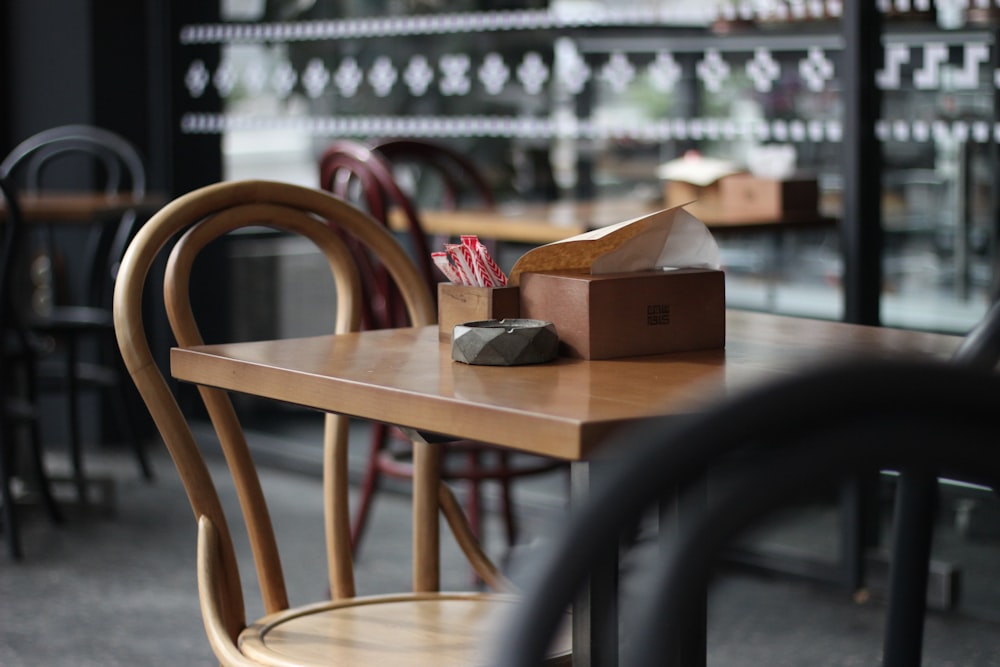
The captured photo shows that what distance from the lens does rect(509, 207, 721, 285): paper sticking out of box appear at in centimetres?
142

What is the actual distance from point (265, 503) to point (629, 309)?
475 millimetres

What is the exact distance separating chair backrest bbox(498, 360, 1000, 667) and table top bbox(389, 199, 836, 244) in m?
2.15

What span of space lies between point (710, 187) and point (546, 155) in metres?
0.72

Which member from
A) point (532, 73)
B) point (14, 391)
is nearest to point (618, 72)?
point (532, 73)

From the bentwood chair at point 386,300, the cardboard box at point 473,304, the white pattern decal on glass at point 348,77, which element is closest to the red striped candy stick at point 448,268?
the cardboard box at point 473,304

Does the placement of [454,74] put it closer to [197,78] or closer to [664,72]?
[664,72]

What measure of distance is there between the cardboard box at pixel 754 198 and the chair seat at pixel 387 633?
5.15ft

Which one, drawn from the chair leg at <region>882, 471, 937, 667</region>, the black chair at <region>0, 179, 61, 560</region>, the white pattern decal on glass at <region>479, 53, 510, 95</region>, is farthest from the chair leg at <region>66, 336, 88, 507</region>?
the chair leg at <region>882, 471, 937, 667</region>

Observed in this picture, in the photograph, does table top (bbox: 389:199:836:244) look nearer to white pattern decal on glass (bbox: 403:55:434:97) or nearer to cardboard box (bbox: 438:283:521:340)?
white pattern decal on glass (bbox: 403:55:434:97)

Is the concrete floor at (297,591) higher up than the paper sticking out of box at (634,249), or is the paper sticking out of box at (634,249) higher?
the paper sticking out of box at (634,249)

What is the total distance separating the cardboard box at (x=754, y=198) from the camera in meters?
3.04

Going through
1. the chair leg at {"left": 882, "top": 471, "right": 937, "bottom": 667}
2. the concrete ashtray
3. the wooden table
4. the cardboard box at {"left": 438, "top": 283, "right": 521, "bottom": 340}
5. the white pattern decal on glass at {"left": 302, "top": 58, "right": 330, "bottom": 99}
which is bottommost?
the chair leg at {"left": 882, "top": 471, "right": 937, "bottom": 667}

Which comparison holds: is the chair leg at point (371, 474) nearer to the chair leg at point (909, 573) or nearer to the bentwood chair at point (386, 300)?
the bentwood chair at point (386, 300)

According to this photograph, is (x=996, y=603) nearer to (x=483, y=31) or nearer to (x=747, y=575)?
(x=747, y=575)
